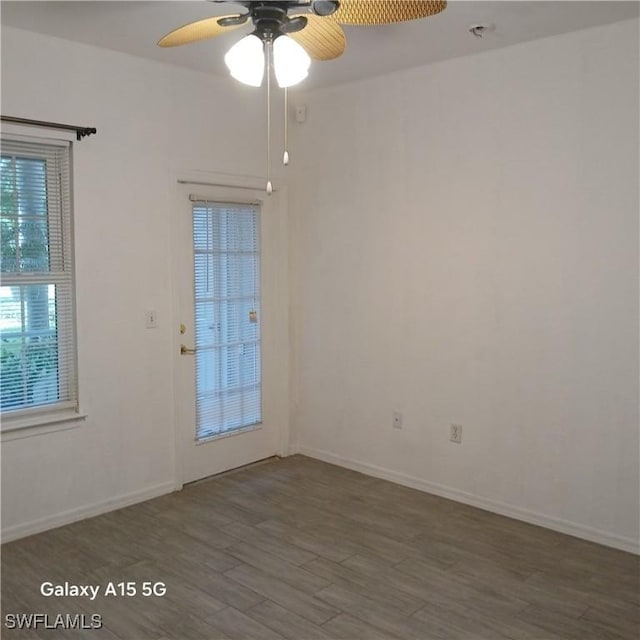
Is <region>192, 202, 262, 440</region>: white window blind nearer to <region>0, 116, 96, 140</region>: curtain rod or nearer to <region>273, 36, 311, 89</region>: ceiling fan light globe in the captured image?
<region>0, 116, 96, 140</region>: curtain rod

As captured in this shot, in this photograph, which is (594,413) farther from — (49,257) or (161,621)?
(49,257)

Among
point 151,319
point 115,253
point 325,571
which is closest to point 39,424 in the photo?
point 151,319

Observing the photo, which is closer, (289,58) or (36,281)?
(289,58)

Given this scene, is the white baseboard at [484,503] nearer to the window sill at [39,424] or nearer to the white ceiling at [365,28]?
the window sill at [39,424]

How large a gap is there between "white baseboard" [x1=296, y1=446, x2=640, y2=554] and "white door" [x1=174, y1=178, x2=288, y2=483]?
52 cm

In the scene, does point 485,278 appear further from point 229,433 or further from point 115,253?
point 115,253

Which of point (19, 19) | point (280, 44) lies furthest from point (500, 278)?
point (19, 19)

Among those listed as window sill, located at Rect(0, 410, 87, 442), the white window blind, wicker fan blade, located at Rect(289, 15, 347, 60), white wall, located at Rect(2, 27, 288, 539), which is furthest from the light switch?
wicker fan blade, located at Rect(289, 15, 347, 60)

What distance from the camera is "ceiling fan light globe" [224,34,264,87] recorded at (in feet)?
7.01

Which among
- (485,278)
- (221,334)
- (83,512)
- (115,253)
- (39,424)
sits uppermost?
(115,253)

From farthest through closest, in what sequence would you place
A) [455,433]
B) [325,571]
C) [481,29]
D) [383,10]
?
[455,433] → [481,29] → [325,571] → [383,10]

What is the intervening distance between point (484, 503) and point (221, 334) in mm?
2025

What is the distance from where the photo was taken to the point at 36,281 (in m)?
3.62

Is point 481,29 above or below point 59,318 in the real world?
above
